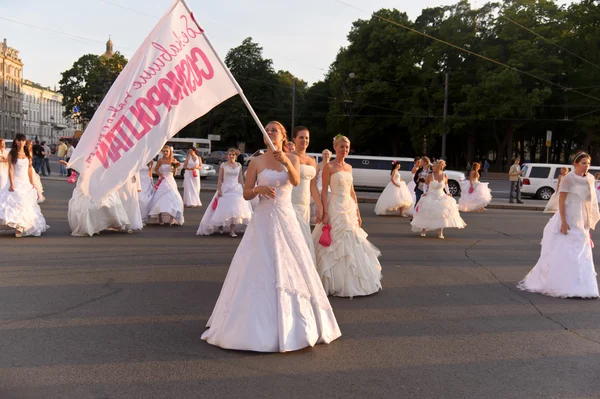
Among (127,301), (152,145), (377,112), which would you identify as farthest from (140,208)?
(377,112)

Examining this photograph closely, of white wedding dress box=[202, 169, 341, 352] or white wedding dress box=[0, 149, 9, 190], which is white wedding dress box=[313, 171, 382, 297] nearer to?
white wedding dress box=[202, 169, 341, 352]

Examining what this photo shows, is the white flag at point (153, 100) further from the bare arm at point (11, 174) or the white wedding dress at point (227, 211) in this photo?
the white wedding dress at point (227, 211)

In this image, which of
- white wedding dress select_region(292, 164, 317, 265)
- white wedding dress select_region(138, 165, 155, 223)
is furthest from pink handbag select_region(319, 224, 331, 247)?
white wedding dress select_region(138, 165, 155, 223)

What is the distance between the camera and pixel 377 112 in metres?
59.7

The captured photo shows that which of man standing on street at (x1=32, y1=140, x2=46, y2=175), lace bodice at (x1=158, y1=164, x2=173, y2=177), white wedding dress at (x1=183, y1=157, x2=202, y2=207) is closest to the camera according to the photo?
lace bodice at (x1=158, y1=164, x2=173, y2=177)

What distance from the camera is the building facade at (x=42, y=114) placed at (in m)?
154

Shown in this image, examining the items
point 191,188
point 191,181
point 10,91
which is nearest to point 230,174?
point 191,181

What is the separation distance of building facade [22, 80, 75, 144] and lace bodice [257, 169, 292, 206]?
6032 inches

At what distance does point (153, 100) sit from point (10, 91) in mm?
141707

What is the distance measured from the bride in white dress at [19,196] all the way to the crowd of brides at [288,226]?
0.02m

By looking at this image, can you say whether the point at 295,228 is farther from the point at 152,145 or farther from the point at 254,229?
the point at 152,145

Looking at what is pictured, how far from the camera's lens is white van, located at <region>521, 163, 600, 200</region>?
30.4 m

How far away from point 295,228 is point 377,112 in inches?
2162

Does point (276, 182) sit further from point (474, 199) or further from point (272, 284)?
point (474, 199)
